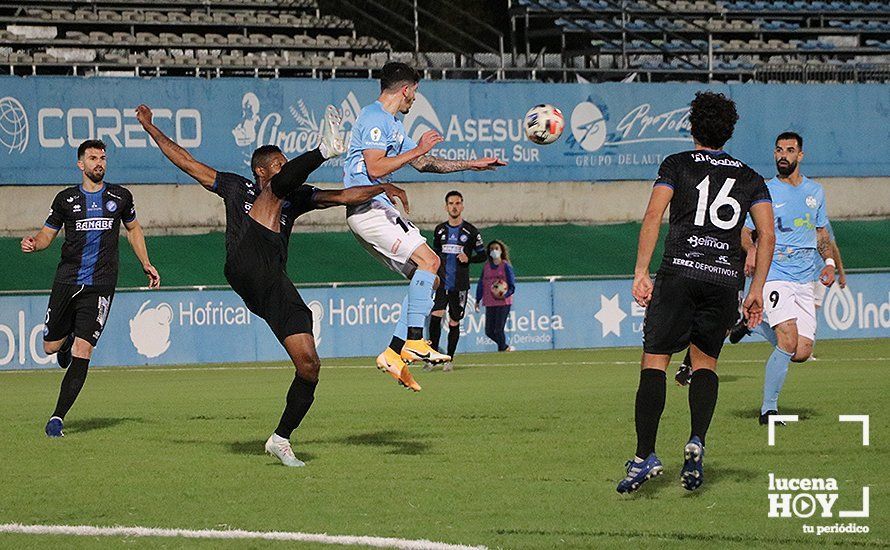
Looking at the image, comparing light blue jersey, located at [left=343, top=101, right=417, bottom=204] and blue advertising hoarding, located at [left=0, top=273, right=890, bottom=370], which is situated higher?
light blue jersey, located at [left=343, top=101, right=417, bottom=204]

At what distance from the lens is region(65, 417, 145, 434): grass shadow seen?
39.0 feet

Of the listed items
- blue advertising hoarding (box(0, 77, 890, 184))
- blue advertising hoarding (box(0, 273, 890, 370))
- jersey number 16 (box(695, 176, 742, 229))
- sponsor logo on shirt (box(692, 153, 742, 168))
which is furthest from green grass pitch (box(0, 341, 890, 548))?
blue advertising hoarding (box(0, 77, 890, 184))

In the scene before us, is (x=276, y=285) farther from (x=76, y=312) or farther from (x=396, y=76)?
(x=76, y=312)

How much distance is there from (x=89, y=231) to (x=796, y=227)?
6034mm

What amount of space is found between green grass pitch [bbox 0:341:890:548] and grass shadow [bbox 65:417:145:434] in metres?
0.04

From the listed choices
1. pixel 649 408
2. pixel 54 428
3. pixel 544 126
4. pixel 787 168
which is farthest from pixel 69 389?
pixel 787 168

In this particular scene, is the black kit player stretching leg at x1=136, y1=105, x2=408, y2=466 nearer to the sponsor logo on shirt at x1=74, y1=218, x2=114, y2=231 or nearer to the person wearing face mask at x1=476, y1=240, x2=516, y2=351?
the sponsor logo on shirt at x1=74, y1=218, x2=114, y2=231

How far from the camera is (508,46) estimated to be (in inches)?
1393

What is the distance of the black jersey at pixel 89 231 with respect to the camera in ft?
38.9

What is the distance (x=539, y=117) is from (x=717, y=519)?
653 cm

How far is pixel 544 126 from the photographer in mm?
12672

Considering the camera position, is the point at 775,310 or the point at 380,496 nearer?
the point at 380,496

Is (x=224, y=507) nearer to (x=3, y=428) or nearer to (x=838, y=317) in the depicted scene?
(x=3, y=428)

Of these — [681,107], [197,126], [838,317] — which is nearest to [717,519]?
[838,317]
